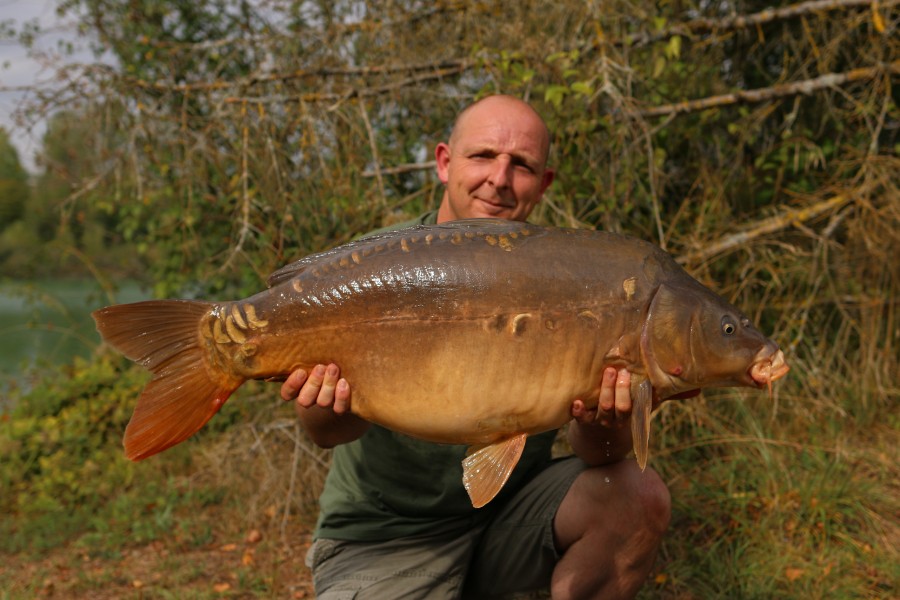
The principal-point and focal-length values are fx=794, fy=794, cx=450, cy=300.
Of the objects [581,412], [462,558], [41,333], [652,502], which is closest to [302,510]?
[462,558]

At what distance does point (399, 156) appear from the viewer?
4.02 metres

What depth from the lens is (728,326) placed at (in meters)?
1.57

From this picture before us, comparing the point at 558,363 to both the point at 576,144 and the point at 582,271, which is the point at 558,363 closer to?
the point at 582,271

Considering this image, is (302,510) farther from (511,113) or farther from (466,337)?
(466,337)

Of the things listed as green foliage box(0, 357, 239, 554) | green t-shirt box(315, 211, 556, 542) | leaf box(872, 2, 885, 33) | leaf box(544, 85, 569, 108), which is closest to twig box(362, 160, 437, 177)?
leaf box(544, 85, 569, 108)

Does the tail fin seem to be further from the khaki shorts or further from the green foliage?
the green foliage

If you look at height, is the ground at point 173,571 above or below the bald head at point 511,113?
below

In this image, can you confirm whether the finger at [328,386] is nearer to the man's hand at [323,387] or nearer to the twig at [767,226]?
the man's hand at [323,387]

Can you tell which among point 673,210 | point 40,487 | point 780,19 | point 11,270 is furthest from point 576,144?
point 11,270

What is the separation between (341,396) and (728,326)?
782 millimetres

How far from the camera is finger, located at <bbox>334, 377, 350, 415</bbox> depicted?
5.21 ft

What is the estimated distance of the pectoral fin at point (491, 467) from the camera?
1.58 metres

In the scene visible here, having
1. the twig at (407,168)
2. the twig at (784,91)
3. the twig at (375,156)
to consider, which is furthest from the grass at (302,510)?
the twig at (784,91)

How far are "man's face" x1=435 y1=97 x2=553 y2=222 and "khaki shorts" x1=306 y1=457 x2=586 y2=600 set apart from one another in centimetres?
76
